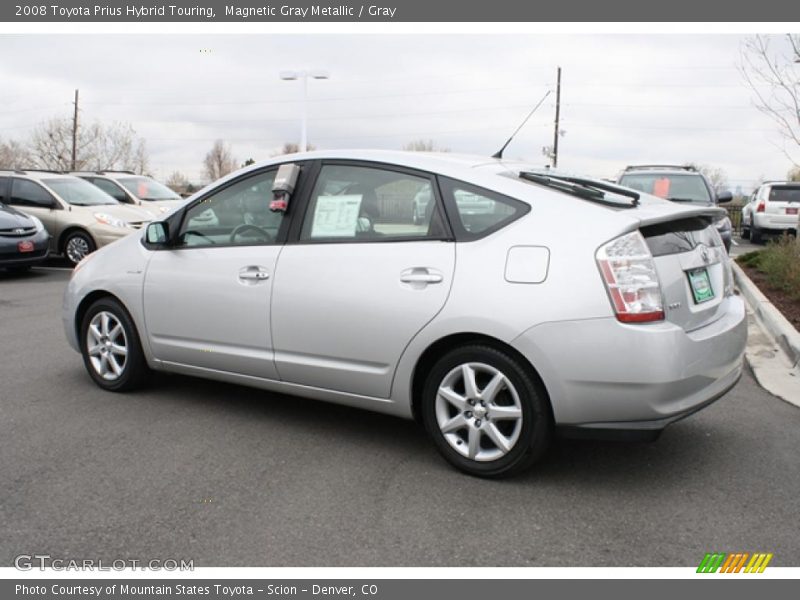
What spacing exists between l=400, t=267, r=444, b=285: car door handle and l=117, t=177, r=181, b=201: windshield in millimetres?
14939

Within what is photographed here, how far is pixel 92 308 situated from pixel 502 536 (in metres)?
3.56

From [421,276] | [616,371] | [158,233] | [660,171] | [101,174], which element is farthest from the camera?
[101,174]

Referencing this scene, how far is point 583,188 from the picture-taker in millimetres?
4137

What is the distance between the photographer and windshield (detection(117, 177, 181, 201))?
17.9m

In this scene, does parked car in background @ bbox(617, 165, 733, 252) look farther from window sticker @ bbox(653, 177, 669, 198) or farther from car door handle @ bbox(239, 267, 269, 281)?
car door handle @ bbox(239, 267, 269, 281)

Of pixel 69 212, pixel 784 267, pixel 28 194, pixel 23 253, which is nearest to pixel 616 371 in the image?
pixel 784 267

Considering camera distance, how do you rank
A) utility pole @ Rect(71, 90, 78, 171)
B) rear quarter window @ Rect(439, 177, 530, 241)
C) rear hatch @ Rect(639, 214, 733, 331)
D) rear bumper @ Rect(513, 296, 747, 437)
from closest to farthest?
rear bumper @ Rect(513, 296, 747, 437)
rear hatch @ Rect(639, 214, 733, 331)
rear quarter window @ Rect(439, 177, 530, 241)
utility pole @ Rect(71, 90, 78, 171)

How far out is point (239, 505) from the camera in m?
3.70

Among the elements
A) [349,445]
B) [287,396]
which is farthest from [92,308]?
[349,445]

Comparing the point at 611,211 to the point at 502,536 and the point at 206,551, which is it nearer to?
the point at 502,536

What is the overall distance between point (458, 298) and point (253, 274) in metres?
1.40

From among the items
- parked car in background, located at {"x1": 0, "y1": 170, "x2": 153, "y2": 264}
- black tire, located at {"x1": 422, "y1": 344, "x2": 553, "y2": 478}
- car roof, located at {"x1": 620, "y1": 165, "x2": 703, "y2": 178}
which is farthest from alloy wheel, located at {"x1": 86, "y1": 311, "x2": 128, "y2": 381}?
car roof, located at {"x1": 620, "y1": 165, "x2": 703, "y2": 178}

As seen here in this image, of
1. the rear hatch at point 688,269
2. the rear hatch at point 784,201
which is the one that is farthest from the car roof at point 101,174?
the rear hatch at point 784,201

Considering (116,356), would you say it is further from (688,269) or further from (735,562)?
(735,562)
